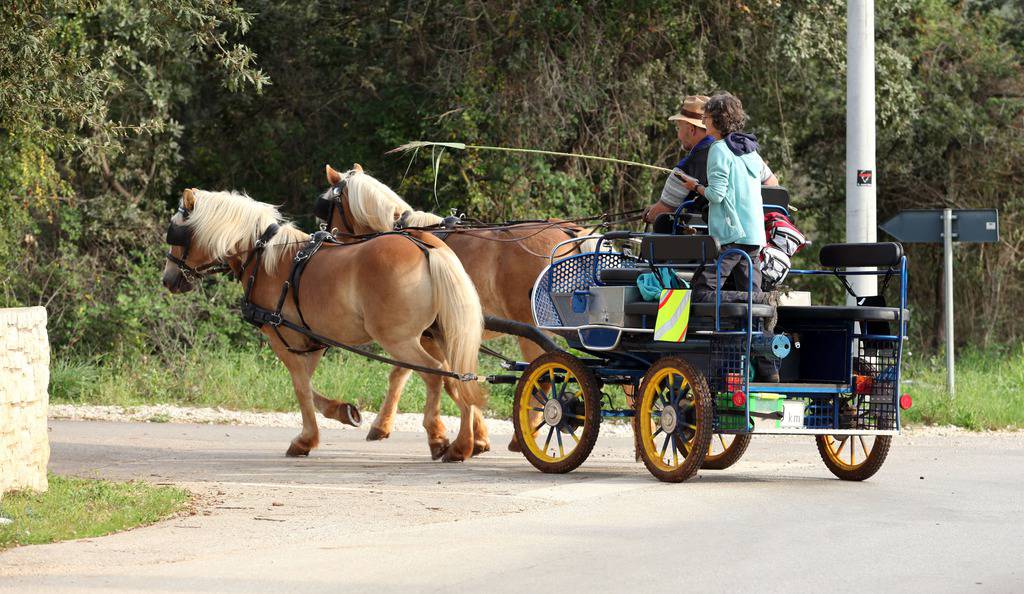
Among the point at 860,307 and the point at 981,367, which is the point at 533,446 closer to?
the point at 860,307

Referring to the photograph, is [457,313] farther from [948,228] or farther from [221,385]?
[948,228]

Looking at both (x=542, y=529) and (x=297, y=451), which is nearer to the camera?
(x=542, y=529)

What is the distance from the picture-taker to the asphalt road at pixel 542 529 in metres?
6.26

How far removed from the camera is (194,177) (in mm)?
23016

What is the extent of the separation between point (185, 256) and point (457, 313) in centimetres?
282

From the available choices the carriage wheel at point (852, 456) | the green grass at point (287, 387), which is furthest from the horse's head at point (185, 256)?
the carriage wheel at point (852, 456)

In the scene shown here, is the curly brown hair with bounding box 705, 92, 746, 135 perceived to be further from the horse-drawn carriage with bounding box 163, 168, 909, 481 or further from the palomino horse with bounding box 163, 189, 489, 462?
the palomino horse with bounding box 163, 189, 489, 462

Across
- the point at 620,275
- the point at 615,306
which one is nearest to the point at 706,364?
the point at 615,306

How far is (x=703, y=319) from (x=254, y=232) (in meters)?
4.40

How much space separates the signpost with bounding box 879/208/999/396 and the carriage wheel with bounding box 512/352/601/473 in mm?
6343

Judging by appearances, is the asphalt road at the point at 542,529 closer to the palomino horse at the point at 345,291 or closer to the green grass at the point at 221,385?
the palomino horse at the point at 345,291

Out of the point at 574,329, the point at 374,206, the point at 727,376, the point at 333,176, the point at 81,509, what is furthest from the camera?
the point at 333,176

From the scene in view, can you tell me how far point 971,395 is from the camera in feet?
49.9

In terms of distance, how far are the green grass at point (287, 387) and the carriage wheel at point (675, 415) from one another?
5.96 metres
